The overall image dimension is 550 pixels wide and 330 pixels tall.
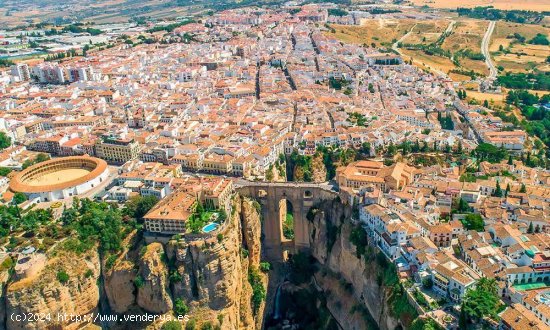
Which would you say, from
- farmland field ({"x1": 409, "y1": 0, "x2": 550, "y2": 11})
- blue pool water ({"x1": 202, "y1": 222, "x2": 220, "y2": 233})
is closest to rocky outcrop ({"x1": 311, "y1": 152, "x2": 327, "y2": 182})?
blue pool water ({"x1": 202, "y1": 222, "x2": 220, "y2": 233})

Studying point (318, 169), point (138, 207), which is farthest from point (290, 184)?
point (138, 207)

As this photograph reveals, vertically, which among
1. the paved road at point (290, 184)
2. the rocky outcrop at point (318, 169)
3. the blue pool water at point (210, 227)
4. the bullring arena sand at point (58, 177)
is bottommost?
the rocky outcrop at point (318, 169)

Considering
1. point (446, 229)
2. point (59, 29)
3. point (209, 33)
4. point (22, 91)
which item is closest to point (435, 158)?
point (446, 229)

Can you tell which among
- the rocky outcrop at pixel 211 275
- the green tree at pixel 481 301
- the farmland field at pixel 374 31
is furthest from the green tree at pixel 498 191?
the farmland field at pixel 374 31

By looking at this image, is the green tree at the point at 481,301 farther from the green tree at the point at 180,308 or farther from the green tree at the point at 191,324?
the green tree at the point at 180,308

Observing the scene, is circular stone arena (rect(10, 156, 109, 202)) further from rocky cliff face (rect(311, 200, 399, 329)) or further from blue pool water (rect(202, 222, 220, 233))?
rocky cliff face (rect(311, 200, 399, 329))

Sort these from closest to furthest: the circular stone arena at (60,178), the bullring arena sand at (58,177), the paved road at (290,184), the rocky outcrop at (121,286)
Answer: the rocky outcrop at (121,286) < the circular stone arena at (60,178) < the paved road at (290,184) < the bullring arena sand at (58,177)

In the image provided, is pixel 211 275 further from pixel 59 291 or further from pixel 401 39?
pixel 401 39

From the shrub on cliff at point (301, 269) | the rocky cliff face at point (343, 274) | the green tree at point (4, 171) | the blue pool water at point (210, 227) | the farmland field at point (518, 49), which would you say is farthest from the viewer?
the farmland field at point (518, 49)
